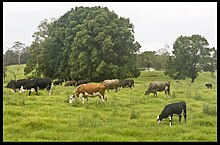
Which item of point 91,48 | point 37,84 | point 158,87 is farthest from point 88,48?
point 37,84

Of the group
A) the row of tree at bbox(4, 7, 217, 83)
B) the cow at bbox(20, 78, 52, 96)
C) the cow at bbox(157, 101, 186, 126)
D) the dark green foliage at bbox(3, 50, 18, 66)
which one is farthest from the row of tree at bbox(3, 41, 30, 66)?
the cow at bbox(157, 101, 186, 126)

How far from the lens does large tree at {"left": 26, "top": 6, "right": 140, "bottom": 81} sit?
3697 cm

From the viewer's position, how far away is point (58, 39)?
42.5 meters

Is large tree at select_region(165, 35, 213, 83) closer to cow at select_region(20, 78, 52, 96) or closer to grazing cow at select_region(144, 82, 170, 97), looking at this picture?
grazing cow at select_region(144, 82, 170, 97)

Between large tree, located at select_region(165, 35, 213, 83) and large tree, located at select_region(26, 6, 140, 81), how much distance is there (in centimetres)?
982

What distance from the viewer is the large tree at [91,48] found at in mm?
36969

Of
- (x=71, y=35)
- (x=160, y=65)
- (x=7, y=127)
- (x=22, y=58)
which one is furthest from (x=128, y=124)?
(x=22, y=58)

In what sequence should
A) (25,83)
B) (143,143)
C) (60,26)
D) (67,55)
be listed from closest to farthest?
(143,143)
(25,83)
(67,55)
(60,26)

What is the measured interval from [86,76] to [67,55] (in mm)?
4382

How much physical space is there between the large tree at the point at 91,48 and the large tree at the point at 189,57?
387 inches

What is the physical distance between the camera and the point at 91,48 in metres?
37.8

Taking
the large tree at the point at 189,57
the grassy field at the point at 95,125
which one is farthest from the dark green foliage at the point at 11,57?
the grassy field at the point at 95,125

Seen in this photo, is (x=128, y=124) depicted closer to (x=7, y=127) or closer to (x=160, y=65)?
(x=7, y=127)

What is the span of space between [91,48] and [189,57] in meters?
17.5
